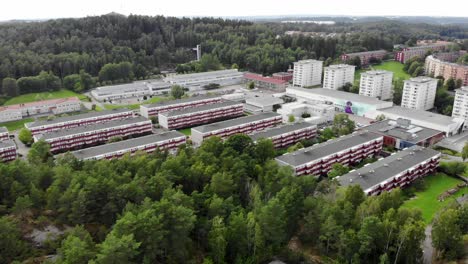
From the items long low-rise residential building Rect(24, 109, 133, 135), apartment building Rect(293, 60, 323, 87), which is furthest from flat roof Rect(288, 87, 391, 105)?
long low-rise residential building Rect(24, 109, 133, 135)

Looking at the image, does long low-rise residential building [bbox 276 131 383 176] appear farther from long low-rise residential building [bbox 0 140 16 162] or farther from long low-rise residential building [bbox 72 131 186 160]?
long low-rise residential building [bbox 0 140 16 162]

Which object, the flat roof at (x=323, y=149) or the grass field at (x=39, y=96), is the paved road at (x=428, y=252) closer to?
the flat roof at (x=323, y=149)

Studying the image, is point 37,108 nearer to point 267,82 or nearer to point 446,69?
point 267,82

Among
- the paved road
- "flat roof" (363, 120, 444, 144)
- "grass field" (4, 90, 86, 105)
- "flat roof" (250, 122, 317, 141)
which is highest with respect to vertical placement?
"flat roof" (250, 122, 317, 141)

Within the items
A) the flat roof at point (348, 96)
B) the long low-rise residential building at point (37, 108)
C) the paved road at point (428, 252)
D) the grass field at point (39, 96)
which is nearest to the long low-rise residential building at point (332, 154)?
the paved road at point (428, 252)

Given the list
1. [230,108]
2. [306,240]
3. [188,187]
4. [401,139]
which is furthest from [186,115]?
[306,240]

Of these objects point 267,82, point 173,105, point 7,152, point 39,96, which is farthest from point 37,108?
point 267,82
